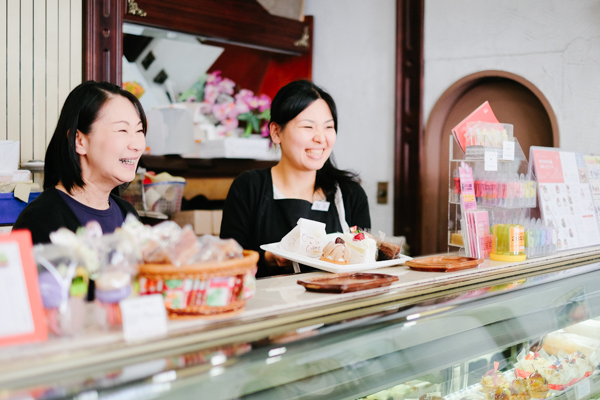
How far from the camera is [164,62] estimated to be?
13.5 feet

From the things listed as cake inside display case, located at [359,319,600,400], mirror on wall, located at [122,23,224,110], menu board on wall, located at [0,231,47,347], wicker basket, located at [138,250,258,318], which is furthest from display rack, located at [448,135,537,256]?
mirror on wall, located at [122,23,224,110]

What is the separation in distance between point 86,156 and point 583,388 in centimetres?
183

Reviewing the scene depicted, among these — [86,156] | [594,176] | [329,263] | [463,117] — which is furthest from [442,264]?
[463,117]

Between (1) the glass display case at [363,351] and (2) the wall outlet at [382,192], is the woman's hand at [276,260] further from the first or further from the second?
(2) the wall outlet at [382,192]

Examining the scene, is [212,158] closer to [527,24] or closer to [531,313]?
[527,24]

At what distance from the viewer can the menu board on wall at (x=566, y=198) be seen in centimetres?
205

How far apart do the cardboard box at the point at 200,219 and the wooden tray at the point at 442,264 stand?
2296 mm

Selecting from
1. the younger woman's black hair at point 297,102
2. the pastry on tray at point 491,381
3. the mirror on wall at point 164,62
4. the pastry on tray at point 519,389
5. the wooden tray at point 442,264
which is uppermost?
the mirror on wall at point 164,62

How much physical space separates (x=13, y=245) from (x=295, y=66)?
3989mm

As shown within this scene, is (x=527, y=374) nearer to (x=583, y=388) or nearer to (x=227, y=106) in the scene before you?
(x=583, y=388)

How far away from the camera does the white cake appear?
158cm

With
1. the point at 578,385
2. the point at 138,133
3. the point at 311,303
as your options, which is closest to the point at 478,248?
the point at 578,385

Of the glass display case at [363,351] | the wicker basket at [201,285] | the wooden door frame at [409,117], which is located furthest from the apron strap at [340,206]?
the wooden door frame at [409,117]

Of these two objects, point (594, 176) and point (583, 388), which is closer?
point (583, 388)
